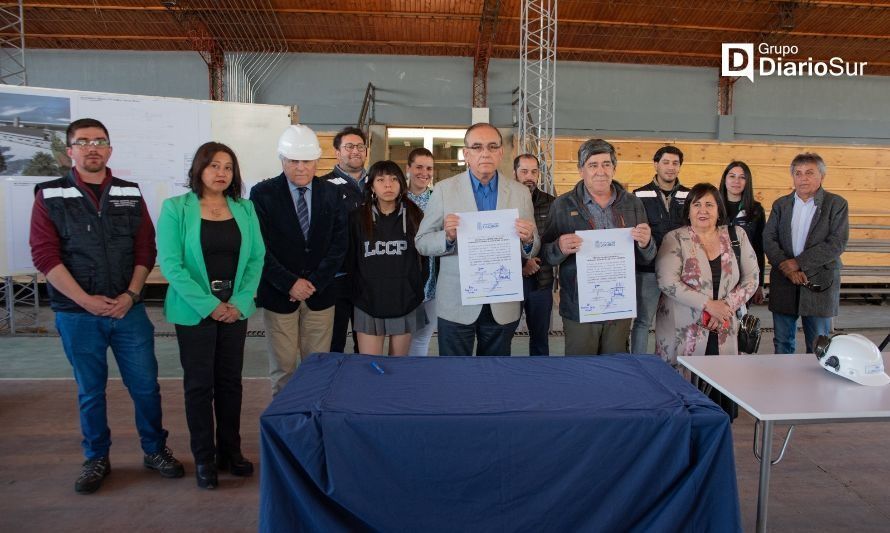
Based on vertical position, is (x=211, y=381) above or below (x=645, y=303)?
below

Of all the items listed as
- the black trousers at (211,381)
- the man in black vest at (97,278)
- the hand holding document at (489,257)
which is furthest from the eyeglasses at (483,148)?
the man in black vest at (97,278)

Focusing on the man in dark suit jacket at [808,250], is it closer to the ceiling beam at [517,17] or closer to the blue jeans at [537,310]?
the blue jeans at [537,310]

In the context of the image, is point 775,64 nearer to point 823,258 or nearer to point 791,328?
point 823,258

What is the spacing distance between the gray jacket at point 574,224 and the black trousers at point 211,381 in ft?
5.02

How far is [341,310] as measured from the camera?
10.1 feet

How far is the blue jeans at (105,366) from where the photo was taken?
2.43 m

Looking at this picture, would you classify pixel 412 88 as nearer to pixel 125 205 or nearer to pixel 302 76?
pixel 302 76

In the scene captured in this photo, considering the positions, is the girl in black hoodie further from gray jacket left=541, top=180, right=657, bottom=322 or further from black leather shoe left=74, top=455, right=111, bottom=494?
black leather shoe left=74, top=455, right=111, bottom=494

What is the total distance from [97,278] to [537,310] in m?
2.33

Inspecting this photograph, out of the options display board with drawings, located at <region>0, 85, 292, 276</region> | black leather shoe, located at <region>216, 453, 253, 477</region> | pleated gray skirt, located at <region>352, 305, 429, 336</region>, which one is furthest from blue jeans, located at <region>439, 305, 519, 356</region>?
display board with drawings, located at <region>0, 85, 292, 276</region>

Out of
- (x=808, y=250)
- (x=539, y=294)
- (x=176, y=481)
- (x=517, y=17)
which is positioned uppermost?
(x=517, y=17)

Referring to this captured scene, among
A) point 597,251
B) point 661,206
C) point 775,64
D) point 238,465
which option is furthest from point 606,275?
point 775,64

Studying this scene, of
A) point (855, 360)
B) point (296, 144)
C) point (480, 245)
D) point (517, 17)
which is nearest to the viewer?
point (855, 360)

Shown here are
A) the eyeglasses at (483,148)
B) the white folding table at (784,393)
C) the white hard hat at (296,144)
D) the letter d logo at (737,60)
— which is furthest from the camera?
the letter d logo at (737,60)
